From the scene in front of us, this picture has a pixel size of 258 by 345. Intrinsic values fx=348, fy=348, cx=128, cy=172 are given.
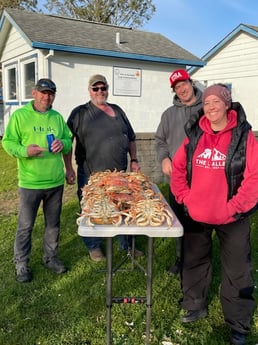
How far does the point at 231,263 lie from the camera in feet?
8.73

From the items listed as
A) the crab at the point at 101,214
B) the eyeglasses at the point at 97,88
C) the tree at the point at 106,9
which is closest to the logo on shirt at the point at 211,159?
the crab at the point at 101,214

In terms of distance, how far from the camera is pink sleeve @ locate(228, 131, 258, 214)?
238 cm

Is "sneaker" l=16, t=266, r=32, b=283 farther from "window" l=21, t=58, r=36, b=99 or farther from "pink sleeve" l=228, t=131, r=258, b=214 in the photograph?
"window" l=21, t=58, r=36, b=99

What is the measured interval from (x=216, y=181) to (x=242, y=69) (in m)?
10.4

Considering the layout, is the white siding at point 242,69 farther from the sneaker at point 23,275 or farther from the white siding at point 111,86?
the sneaker at point 23,275

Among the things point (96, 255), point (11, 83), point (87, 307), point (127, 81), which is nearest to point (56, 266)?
point (96, 255)

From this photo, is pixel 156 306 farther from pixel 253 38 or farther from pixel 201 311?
pixel 253 38

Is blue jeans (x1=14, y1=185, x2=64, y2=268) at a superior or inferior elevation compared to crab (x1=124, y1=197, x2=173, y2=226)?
inferior

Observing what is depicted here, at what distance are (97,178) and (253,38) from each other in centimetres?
1018

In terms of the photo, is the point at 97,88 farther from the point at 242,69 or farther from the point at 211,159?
the point at 242,69

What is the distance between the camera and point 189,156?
8.68 feet

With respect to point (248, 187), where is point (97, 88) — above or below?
above

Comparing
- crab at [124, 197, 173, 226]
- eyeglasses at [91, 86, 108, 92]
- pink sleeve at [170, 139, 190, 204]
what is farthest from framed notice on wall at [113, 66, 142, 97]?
crab at [124, 197, 173, 226]

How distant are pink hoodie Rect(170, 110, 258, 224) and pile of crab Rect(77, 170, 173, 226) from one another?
0.94 ft
